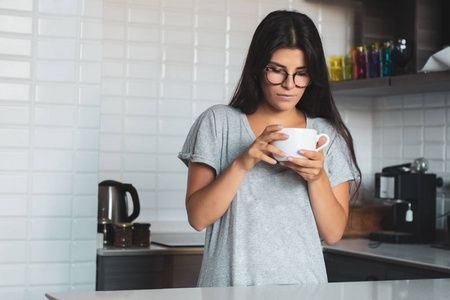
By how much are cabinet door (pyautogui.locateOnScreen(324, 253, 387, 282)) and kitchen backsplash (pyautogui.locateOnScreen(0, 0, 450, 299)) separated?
25.2 inches

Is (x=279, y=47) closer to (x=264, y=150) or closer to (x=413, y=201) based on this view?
(x=264, y=150)

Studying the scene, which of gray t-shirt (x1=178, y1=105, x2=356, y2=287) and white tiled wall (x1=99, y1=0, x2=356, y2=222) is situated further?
white tiled wall (x1=99, y1=0, x2=356, y2=222)

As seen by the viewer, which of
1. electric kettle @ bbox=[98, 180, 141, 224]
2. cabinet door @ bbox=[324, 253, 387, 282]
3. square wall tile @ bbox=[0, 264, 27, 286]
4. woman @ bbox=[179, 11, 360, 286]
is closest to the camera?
woman @ bbox=[179, 11, 360, 286]

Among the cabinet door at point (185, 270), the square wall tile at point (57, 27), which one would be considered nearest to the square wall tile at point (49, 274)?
the cabinet door at point (185, 270)

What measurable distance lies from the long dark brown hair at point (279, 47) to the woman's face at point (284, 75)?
11 millimetres

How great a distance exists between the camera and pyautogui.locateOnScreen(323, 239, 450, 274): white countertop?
226 centimetres

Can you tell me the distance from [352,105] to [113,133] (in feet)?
4.00

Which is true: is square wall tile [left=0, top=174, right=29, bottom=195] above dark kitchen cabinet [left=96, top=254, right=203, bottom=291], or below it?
above

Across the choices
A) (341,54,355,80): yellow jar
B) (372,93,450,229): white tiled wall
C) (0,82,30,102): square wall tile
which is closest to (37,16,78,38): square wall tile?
(0,82,30,102): square wall tile

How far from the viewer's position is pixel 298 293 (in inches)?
50.4

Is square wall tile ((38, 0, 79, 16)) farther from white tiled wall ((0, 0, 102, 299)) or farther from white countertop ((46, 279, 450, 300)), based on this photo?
white countertop ((46, 279, 450, 300))

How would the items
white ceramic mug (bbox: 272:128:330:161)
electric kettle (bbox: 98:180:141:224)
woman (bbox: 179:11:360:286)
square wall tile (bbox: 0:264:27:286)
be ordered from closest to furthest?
white ceramic mug (bbox: 272:128:330:161) < woman (bbox: 179:11:360:286) < square wall tile (bbox: 0:264:27:286) < electric kettle (bbox: 98:180:141:224)

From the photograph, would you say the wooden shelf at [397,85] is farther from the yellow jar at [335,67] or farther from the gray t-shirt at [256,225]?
the gray t-shirt at [256,225]

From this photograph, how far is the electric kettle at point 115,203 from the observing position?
2543 millimetres
